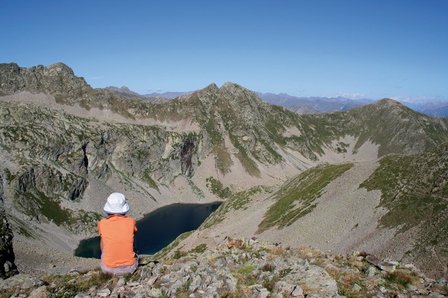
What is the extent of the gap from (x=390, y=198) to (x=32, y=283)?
67461 millimetres

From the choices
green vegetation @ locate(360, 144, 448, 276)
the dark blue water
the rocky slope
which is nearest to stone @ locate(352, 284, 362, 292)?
the rocky slope

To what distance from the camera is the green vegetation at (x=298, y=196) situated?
9056 centimetres

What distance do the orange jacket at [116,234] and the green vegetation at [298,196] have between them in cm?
7272

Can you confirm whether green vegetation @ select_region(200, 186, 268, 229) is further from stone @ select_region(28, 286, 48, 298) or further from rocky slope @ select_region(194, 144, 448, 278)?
A: stone @ select_region(28, 286, 48, 298)

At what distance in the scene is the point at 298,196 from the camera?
335ft

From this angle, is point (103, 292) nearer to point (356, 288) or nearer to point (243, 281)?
point (243, 281)

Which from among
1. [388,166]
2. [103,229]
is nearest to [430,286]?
[103,229]

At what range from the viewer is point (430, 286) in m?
20.5

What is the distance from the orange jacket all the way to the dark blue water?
402 ft

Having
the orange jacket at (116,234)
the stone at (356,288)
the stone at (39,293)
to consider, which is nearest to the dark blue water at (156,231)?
the stone at (39,293)

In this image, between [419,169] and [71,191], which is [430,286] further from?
[71,191]

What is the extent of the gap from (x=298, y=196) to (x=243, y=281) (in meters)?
84.9

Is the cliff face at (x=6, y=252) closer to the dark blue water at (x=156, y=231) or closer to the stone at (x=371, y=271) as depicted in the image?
the stone at (x=371, y=271)

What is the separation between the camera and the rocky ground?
17.6 metres
